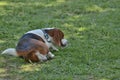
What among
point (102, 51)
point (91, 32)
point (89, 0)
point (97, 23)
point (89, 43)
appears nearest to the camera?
point (102, 51)

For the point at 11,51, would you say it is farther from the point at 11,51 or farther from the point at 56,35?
the point at 56,35

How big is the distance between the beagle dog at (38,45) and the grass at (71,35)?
0.13m

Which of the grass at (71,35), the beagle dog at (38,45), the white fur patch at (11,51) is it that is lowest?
the grass at (71,35)

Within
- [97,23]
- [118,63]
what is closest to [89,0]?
[97,23]

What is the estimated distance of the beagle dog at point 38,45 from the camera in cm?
729

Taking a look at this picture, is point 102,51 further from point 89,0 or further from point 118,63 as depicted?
point 89,0

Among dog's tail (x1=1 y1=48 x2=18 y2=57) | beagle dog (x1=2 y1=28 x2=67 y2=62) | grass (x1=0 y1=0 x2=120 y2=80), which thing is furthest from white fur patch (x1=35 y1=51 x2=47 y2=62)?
dog's tail (x1=1 y1=48 x2=18 y2=57)

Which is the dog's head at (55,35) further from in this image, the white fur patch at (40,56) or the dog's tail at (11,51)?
the dog's tail at (11,51)

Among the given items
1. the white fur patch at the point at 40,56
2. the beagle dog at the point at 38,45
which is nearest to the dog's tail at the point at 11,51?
the beagle dog at the point at 38,45

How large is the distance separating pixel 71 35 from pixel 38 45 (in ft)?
6.84

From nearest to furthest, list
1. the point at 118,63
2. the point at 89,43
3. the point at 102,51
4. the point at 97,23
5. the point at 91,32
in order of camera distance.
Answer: the point at 118,63, the point at 102,51, the point at 89,43, the point at 91,32, the point at 97,23

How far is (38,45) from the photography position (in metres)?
7.36

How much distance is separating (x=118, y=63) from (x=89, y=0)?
5811 millimetres

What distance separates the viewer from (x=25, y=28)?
986cm
